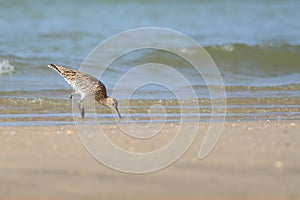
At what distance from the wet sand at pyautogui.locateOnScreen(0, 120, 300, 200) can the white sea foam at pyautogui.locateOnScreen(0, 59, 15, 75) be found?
6008 mm

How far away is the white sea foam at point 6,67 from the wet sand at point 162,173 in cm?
601

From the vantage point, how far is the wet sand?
222 inches

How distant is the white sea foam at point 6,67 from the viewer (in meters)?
13.5

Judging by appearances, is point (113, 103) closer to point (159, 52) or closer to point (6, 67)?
point (6, 67)

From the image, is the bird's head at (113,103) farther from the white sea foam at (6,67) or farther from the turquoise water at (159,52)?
the white sea foam at (6,67)

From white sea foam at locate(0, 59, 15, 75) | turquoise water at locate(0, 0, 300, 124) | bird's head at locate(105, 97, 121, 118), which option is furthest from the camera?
white sea foam at locate(0, 59, 15, 75)

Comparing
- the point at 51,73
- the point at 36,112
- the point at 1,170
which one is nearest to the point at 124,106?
the point at 36,112

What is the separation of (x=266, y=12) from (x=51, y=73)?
15769 millimetres

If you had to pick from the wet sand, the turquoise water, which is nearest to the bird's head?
the turquoise water

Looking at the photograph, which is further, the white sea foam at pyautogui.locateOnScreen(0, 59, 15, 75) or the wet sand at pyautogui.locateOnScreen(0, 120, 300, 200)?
the white sea foam at pyautogui.locateOnScreen(0, 59, 15, 75)

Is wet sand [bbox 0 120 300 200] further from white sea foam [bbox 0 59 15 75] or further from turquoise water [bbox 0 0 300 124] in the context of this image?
white sea foam [bbox 0 59 15 75]

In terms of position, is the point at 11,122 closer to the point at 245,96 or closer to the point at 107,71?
the point at 245,96

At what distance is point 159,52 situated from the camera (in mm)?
16188

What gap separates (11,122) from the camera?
29.6 feet
